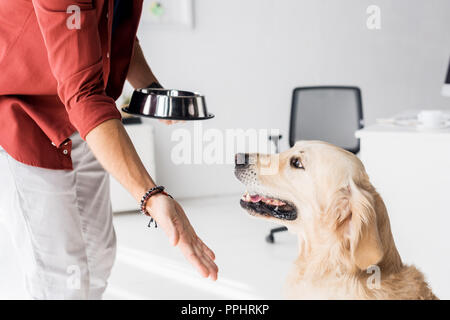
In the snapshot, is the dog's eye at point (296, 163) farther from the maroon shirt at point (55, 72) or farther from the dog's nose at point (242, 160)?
the maroon shirt at point (55, 72)

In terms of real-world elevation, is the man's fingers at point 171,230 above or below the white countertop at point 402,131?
below

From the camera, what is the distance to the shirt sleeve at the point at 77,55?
0.73 meters

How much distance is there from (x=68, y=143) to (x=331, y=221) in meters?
0.60

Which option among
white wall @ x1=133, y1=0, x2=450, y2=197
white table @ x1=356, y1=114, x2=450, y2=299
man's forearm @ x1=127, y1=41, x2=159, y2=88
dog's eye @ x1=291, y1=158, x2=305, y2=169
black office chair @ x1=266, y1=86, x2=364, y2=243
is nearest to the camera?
dog's eye @ x1=291, y1=158, x2=305, y2=169

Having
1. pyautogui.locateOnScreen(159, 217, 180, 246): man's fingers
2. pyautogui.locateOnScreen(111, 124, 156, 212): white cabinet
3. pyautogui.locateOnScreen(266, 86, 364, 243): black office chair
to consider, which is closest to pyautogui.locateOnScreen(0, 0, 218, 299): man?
pyautogui.locateOnScreen(159, 217, 180, 246): man's fingers

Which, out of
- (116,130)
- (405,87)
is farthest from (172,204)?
(405,87)

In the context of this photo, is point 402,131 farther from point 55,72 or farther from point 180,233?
point 55,72

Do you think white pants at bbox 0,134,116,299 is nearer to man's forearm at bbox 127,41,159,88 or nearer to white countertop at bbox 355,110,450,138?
man's forearm at bbox 127,41,159,88

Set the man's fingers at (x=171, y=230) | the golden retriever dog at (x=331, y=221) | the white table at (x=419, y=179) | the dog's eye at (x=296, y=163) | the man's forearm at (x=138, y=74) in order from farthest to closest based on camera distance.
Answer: the white table at (x=419, y=179) < the man's forearm at (x=138, y=74) < the dog's eye at (x=296, y=163) < the golden retriever dog at (x=331, y=221) < the man's fingers at (x=171, y=230)

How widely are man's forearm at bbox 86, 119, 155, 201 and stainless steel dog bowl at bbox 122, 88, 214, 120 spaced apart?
0.70ft

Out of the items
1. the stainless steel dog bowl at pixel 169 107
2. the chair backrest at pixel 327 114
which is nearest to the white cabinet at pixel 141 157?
the stainless steel dog bowl at pixel 169 107

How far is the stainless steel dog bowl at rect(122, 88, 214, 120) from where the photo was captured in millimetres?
956

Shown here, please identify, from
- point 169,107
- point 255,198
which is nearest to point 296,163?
point 255,198

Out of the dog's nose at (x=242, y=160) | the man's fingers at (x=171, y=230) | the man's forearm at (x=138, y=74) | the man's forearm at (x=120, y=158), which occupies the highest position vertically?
the man's forearm at (x=138, y=74)
